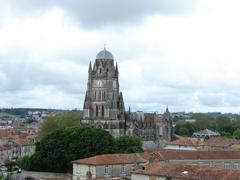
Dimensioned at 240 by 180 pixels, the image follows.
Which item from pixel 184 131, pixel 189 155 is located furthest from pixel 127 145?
pixel 184 131

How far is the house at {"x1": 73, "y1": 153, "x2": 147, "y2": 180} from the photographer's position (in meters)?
67.8

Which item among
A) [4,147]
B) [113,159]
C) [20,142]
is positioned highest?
[20,142]

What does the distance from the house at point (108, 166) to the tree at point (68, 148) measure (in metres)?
11.6

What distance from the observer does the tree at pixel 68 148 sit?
82750mm

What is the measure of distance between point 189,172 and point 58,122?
235ft

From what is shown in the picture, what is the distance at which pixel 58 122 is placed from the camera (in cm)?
12350

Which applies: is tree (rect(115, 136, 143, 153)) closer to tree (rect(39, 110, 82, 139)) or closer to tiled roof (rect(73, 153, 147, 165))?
tiled roof (rect(73, 153, 147, 165))

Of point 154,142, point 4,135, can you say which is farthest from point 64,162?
point 4,135

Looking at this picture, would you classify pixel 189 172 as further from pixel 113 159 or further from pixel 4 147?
pixel 4 147

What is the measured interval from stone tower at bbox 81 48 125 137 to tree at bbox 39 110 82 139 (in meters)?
5.03

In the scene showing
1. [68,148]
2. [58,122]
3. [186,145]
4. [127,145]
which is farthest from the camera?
[58,122]

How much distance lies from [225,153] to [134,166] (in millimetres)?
20625

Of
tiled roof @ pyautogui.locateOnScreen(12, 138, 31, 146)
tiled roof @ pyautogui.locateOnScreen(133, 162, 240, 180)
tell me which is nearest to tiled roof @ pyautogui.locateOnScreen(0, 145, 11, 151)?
tiled roof @ pyautogui.locateOnScreen(12, 138, 31, 146)

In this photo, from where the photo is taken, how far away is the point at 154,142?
132 meters
